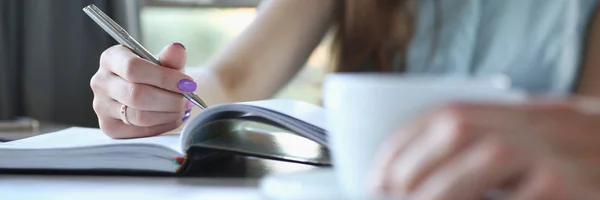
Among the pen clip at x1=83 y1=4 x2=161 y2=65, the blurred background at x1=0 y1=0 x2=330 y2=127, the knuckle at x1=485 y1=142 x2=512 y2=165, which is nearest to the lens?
the knuckle at x1=485 y1=142 x2=512 y2=165

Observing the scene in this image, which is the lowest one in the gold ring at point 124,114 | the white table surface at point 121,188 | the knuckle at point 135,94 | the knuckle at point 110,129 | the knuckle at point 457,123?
the white table surface at point 121,188

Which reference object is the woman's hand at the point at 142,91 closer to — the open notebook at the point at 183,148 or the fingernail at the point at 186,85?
the fingernail at the point at 186,85

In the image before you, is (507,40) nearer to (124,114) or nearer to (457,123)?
(124,114)

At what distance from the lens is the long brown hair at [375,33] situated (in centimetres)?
114

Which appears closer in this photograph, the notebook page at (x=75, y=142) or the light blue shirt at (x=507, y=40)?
the notebook page at (x=75, y=142)

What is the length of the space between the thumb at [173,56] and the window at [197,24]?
63.6 inches

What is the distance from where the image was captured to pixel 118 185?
1.81ft

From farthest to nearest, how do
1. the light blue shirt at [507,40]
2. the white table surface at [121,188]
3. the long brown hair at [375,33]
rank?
the long brown hair at [375,33]
the light blue shirt at [507,40]
the white table surface at [121,188]

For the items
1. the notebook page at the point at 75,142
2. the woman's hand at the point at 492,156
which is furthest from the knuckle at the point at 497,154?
the notebook page at the point at 75,142

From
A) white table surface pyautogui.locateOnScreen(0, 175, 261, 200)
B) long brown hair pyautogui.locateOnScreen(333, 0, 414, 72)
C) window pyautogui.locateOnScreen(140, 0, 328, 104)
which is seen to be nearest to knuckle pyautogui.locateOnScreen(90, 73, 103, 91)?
white table surface pyautogui.locateOnScreen(0, 175, 261, 200)

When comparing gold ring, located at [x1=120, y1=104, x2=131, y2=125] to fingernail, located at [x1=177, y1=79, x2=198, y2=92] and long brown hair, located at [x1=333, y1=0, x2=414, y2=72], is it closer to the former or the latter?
fingernail, located at [x1=177, y1=79, x2=198, y2=92]

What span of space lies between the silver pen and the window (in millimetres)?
1604

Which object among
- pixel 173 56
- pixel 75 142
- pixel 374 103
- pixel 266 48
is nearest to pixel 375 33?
pixel 266 48

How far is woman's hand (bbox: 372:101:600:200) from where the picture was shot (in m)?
0.29
